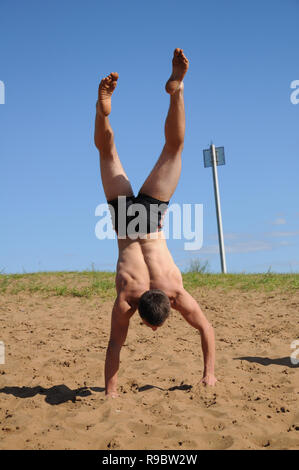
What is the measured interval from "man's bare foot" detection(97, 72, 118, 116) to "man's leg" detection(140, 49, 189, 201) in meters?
0.58

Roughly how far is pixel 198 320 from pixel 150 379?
141cm

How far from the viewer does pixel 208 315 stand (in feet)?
29.4

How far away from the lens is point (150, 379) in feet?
19.4

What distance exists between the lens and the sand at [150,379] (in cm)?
410

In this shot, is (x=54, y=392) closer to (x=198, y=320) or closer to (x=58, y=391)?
(x=58, y=391)

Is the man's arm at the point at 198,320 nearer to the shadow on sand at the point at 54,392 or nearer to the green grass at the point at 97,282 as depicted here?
the shadow on sand at the point at 54,392

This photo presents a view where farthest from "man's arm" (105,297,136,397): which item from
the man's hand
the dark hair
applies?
the man's hand

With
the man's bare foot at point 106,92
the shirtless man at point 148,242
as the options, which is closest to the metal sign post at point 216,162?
the shirtless man at point 148,242

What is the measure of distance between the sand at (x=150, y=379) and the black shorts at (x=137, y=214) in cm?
178

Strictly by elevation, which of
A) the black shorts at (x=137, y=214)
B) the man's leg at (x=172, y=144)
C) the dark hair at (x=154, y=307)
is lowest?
the dark hair at (x=154, y=307)

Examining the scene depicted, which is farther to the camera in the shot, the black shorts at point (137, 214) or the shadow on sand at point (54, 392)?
the shadow on sand at point (54, 392)

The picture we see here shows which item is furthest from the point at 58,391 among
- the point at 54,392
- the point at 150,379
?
the point at 150,379
